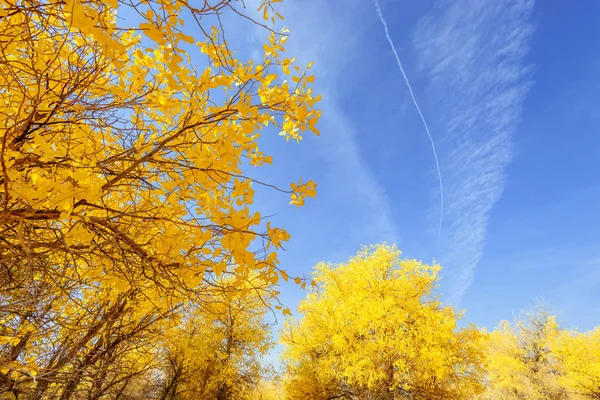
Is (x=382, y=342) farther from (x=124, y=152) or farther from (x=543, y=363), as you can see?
(x=543, y=363)

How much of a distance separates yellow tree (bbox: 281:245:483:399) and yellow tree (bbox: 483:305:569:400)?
11.6 m

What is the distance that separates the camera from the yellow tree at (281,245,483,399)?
11398mm

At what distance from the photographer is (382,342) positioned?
11.6 meters

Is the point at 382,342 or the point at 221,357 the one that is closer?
the point at 382,342

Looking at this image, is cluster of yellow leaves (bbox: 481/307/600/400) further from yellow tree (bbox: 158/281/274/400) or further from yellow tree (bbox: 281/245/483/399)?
yellow tree (bbox: 158/281/274/400)

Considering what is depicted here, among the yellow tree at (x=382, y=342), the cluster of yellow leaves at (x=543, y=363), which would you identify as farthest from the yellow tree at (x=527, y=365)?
the yellow tree at (x=382, y=342)

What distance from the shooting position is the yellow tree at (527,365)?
2006 centimetres

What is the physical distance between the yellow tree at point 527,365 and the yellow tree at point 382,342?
11.6m

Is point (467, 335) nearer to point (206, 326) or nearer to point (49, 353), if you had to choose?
point (206, 326)

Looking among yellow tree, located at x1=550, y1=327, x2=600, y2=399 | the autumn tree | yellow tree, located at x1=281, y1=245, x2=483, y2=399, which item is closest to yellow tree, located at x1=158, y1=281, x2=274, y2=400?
yellow tree, located at x1=281, y1=245, x2=483, y2=399

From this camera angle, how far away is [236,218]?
121cm

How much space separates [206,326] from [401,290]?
9.47 meters

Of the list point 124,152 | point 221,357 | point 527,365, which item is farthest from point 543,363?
point 124,152

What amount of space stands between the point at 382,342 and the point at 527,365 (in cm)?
1835
